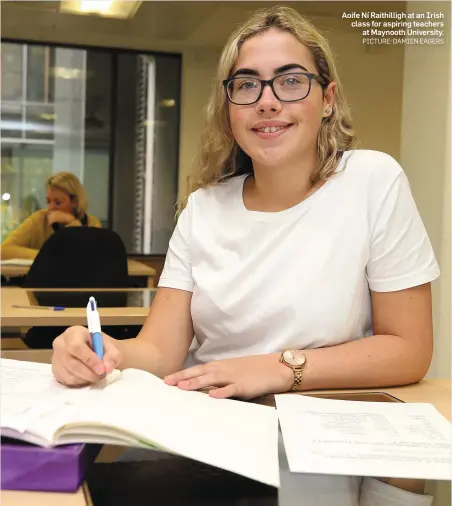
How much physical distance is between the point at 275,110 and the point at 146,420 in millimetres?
710

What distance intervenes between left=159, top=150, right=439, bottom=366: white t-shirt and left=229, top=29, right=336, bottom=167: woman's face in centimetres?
11

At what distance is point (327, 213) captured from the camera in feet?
3.99

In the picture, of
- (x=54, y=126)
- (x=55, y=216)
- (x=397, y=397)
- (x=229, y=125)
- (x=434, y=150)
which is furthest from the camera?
(x=54, y=126)

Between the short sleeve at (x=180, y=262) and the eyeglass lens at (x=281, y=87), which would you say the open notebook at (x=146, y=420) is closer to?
the short sleeve at (x=180, y=262)

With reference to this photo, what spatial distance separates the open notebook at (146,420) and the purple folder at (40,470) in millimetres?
21

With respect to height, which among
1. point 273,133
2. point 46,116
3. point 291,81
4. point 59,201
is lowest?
point 59,201

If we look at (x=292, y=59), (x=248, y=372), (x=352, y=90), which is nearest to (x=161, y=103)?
(x=352, y=90)

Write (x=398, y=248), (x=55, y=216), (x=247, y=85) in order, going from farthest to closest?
(x=55, y=216) → (x=247, y=85) → (x=398, y=248)

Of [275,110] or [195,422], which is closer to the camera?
[195,422]

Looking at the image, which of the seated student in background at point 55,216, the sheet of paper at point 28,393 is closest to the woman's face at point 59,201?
the seated student in background at point 55,216

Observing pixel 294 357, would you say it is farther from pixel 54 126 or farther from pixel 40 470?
pixel 54 126

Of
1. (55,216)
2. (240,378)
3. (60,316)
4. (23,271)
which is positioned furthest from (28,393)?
(55,216)

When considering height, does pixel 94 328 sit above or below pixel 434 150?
below

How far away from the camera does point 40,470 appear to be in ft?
2.05
